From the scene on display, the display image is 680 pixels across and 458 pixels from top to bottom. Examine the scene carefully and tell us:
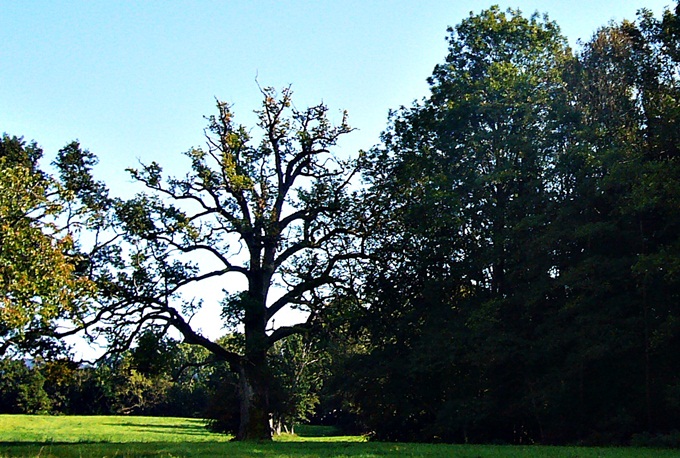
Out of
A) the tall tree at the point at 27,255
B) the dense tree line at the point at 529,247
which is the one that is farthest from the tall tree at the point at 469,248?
the tall tree at the point at 27,255

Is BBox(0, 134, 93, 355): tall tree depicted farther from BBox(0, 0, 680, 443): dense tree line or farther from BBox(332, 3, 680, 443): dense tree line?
BBox(332, 3, 680, 443): dense tree line

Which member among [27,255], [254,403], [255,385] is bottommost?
[254,403]

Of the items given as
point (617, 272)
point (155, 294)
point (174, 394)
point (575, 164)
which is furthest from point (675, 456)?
point (174, 394)

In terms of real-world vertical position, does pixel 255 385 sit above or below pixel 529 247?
below

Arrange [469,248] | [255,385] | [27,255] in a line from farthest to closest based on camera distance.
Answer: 1. [469,248]
2. [255,385]
3. [27,255]

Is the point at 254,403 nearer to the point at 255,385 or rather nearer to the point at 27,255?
the point at 255,385

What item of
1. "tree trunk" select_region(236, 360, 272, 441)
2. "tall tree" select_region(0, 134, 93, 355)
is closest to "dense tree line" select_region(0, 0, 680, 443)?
"tree trunk" select_region(236, 360, 272, 441)

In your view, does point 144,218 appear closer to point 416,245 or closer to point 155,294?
point 155,294

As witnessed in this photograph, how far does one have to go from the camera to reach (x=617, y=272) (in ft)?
85.3

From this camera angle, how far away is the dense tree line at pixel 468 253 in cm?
2641

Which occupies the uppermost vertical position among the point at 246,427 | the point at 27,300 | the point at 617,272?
the point at 617,272

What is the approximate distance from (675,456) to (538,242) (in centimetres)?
1240

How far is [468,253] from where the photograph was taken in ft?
106

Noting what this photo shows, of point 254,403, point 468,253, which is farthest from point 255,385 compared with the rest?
point 468,253
